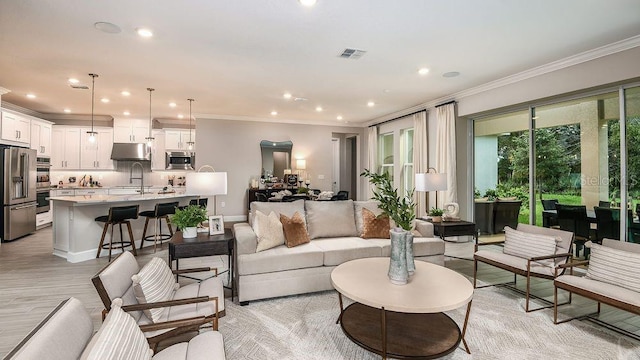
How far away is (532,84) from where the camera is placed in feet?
14.8

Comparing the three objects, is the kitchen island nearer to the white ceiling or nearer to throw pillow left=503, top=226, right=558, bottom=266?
the white ceiling

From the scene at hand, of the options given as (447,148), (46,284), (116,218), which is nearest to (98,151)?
(116,218)

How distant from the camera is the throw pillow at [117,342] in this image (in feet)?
3.67

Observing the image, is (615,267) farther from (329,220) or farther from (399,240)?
(329,220)

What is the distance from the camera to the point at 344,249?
351 centimetres

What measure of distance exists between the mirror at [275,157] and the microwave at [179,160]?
1938mm

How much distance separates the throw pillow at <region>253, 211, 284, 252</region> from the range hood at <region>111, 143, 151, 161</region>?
20.4 ft

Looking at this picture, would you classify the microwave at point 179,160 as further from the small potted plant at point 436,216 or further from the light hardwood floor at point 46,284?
the small potted plant at point 436,216

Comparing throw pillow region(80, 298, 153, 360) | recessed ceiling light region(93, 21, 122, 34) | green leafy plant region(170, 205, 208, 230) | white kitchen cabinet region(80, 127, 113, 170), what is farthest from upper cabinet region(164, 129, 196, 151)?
throw pillow region(80, 298, 153, 360)

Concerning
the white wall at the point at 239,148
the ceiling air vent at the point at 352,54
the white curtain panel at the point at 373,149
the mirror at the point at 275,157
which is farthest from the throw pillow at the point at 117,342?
the white curtain panel at the point at 373,149

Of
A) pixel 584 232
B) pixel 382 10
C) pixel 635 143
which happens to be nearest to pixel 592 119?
pixel 635 143

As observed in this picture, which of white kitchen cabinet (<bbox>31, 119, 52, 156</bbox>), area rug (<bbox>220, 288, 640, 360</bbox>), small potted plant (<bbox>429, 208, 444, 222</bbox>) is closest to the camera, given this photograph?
area rug (<bbox>220, 288, 640, 360</bbox>)

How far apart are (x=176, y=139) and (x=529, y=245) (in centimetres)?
833

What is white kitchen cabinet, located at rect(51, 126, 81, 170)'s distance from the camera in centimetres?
787
